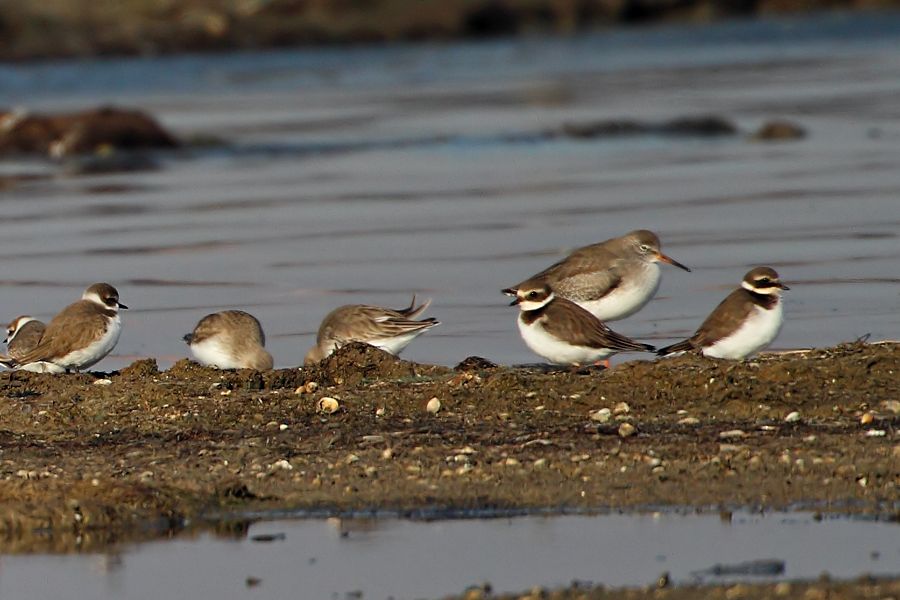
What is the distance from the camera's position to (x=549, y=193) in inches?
803

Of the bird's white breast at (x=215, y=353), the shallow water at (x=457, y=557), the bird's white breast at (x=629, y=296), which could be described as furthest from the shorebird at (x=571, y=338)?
the shallow water at (x=457, y=557)

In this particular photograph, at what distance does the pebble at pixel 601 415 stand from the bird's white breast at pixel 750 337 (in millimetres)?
1131

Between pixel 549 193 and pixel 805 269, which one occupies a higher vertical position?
pixel 549 193

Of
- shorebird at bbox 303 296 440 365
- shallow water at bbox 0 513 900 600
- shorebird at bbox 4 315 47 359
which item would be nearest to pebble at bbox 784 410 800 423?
shallow water at bbox 0 513 900 600

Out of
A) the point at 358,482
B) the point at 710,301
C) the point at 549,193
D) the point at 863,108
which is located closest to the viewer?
the point at 358,482

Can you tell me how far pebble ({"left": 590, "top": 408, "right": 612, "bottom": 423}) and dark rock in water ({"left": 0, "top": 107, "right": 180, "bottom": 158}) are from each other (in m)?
19.4

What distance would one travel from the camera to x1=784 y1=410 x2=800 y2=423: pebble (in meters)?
8.95

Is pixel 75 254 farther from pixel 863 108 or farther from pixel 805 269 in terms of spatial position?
pixel 863 108

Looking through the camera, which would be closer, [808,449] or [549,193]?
[808,449]

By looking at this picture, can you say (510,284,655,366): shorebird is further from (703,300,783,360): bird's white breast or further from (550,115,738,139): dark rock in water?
(550,115,738,139): dark rock in water

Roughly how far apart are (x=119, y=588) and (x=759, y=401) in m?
3.64

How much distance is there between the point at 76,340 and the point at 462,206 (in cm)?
886

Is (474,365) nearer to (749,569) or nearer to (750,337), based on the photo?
(750,337)

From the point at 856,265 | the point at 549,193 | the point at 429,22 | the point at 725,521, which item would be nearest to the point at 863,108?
the point at 549,193
